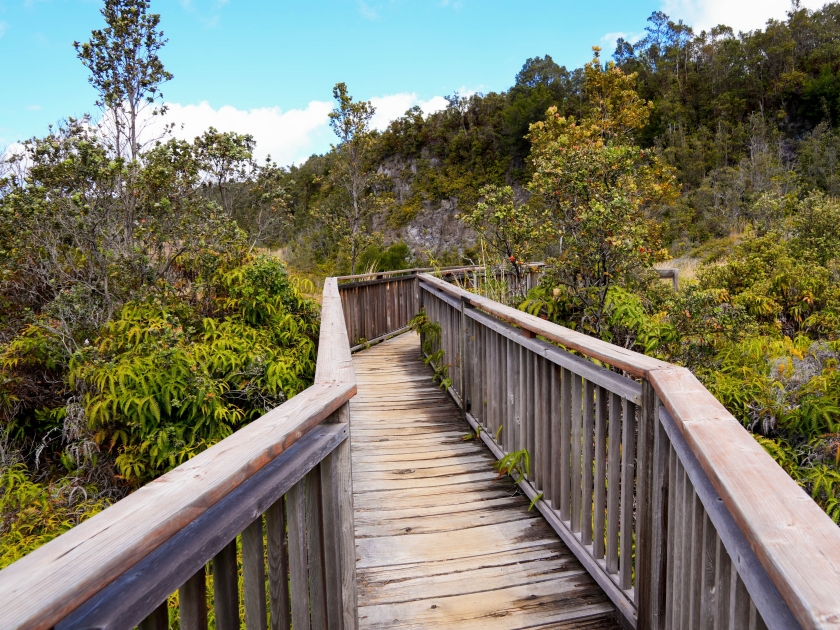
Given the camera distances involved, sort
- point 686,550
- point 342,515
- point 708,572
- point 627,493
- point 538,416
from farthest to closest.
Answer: point 538,416, point 627,493, point 342,515, point 686,550, point 708,572

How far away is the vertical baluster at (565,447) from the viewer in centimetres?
292

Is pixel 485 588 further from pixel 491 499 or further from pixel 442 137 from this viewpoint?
pixel 442 137

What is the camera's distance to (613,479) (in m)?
2.48

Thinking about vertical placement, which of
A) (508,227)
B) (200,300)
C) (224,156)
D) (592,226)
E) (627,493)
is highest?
(224,156)

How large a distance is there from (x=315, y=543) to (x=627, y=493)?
136 centimetres

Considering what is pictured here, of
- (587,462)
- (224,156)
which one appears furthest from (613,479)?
(224,156)

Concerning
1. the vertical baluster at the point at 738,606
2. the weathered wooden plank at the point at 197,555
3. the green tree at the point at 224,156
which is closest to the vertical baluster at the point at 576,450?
the vertical baluster at the point at 738,606

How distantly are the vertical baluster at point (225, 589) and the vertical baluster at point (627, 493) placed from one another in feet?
5.36

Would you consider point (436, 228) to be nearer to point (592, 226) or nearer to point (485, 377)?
point (592, 226)

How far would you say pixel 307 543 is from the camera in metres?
1.67

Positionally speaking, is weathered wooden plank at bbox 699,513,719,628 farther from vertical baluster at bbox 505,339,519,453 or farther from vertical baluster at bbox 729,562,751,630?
vertical baluster at bbox 505,339,519,453

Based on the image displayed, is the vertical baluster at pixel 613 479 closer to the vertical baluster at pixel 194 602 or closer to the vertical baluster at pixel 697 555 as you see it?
the vertical baluster at pixel 697 555

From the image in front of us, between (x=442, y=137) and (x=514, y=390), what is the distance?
157 ft

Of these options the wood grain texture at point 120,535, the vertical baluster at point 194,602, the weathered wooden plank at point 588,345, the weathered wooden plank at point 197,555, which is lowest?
the vertical baluster at point 194,602
